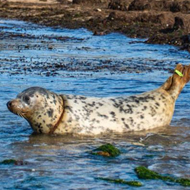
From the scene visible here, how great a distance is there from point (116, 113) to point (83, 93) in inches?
103

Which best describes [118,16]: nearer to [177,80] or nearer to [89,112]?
[177,80]

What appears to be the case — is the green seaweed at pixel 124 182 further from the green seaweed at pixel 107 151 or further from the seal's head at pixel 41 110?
the seal's head at pixel 41 110

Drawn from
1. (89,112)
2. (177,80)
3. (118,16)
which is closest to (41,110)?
(89,112)

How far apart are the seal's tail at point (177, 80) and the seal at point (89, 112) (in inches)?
1.0

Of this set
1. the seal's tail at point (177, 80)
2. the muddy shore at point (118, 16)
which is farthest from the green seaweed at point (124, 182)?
the muddy shore at point (118, 16)

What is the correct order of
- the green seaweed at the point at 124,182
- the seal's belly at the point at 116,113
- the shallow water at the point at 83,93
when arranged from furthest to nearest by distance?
1. the seal's belly at the point at 116,113
2. the shallow water at the point at 83,93
3. the green seaweed at the point at 124,182

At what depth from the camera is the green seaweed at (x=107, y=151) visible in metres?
6.19

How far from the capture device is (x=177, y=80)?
7.66 meters

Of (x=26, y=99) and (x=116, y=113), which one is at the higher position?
(x=26, y=99)

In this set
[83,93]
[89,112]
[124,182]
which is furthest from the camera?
[83,93]

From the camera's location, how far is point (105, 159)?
6.05 meters

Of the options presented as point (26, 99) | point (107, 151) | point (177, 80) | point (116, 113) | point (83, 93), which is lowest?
point (83, 93)

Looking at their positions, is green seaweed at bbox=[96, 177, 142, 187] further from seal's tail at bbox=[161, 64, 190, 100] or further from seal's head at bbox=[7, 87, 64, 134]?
seal's tail at bbox=[161, 64, 190, 100]

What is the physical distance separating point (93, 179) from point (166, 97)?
243 cm
